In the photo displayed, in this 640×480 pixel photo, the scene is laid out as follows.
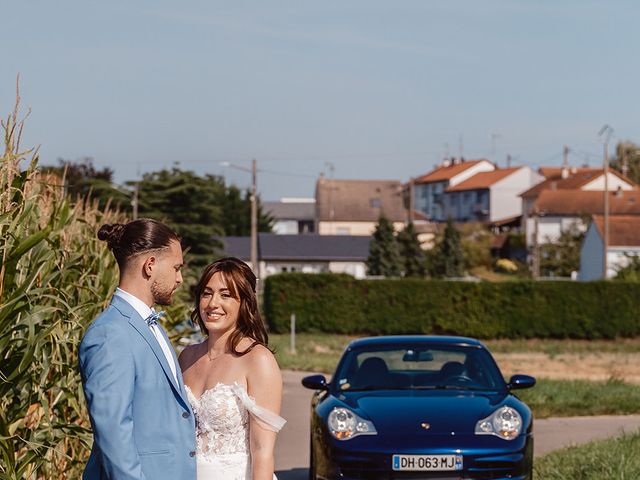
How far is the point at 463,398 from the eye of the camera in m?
11.4

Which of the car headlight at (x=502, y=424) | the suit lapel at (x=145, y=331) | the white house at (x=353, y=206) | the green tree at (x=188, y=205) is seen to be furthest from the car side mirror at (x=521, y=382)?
the white house at (x=353, y=206)

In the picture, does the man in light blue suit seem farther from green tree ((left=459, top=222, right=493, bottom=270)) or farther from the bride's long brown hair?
green tree ((left=459, top=222, right=493, bottom=270))

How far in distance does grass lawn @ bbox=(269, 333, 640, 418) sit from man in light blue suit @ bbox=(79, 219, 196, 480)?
4647 millimetres

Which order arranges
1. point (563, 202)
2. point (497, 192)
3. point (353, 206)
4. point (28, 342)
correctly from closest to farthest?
point (28, 342) → point (563, 202) → point (497, 192) → point (353, 206)

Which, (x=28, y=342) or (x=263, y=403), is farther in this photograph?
(x=28, y=342)

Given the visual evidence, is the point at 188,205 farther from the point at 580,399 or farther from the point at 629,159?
the point at 629,159

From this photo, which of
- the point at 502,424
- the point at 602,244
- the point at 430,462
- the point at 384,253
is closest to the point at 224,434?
the point at 430,462

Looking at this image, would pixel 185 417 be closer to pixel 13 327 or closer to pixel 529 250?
pixel 13 327

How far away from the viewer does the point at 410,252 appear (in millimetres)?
98188

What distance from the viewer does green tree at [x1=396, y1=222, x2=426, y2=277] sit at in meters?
97.6

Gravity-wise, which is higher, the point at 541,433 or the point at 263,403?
the point at 263,403

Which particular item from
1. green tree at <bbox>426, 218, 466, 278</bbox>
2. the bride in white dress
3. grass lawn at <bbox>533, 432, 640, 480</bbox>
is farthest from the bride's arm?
green tree at <bbox>426, 218, 466, 278</bbox>

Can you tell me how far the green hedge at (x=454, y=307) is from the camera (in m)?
55.3

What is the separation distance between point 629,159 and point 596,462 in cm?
14190
